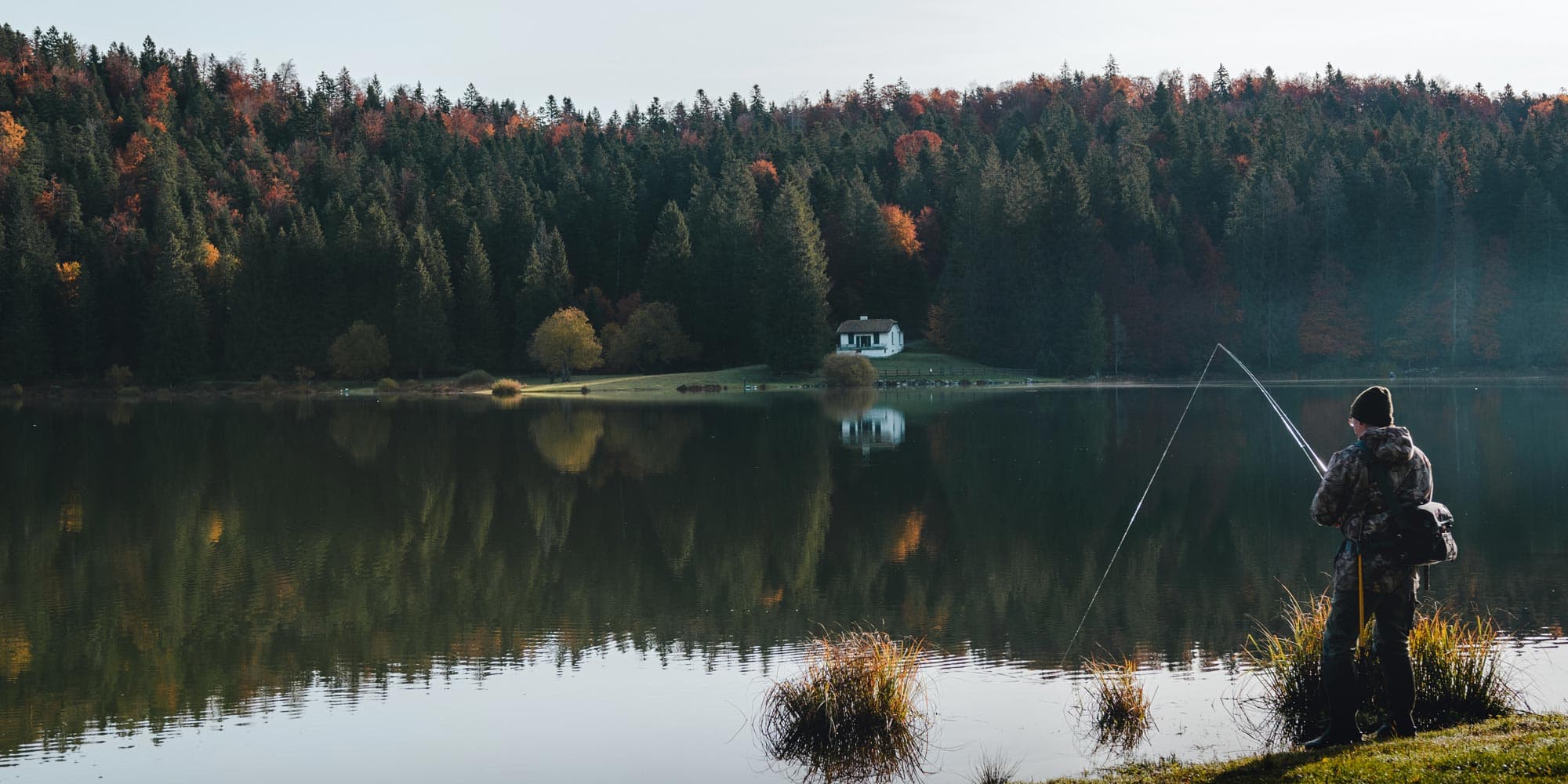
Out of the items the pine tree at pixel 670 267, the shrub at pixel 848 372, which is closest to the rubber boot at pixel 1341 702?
the shrub at pixel 848 372

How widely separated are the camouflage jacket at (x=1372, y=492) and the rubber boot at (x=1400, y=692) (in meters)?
0.56

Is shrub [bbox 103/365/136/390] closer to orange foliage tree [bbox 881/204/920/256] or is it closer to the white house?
the white house

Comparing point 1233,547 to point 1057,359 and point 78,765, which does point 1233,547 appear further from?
point 1057,359

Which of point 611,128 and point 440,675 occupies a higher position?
point 611,128

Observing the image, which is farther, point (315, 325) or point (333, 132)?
point (333, 132)

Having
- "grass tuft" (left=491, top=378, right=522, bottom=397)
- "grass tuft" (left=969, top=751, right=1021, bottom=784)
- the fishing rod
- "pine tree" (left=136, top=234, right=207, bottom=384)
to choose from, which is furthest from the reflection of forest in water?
"pine tree" (left=136, top=234, right=207, bottom=384)

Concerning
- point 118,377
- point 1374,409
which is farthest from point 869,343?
point 1374,409

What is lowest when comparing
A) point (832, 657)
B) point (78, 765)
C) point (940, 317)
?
point (78, 765)

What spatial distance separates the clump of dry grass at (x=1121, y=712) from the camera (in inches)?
390

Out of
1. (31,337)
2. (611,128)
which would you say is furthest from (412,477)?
(611,128)

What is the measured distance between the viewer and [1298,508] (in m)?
22.6

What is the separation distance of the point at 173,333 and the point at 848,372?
42.1 m

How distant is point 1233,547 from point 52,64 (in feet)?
428

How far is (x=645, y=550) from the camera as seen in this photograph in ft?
65.2
